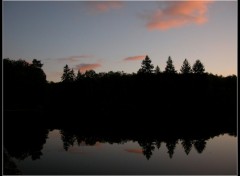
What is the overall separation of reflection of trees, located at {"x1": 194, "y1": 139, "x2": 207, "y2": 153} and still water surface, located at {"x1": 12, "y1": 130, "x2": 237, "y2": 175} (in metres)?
0.15

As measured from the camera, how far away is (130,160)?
3139 centimetres

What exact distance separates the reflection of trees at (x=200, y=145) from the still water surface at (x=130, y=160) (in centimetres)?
15

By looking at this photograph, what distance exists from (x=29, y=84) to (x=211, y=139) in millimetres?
83683

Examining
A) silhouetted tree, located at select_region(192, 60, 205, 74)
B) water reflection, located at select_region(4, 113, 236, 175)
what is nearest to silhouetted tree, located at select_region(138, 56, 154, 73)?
silhouetted tree, located at select_region(192, 60, 205, 74)

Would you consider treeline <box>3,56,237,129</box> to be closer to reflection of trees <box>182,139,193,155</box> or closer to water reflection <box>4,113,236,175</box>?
water reflection <box>4,113,236,175</box>

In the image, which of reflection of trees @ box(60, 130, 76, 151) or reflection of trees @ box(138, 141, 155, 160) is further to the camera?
reflection of trees @ box(60, 130, 76, 151)

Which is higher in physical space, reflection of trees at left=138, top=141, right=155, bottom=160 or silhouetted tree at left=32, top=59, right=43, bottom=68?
silhouetted tree at left=32, top=59, right=43, bottom=68

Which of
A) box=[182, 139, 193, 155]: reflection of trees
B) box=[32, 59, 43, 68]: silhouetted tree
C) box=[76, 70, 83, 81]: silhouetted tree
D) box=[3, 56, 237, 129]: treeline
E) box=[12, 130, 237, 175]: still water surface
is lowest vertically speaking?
box=[12, 130, 237, 175]: still water surface

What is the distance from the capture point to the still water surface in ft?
91.0

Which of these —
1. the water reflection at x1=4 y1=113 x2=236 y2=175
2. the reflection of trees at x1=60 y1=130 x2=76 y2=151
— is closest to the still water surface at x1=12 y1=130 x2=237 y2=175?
the water reflection at x1=4 y1=113 x2=236 y2=175

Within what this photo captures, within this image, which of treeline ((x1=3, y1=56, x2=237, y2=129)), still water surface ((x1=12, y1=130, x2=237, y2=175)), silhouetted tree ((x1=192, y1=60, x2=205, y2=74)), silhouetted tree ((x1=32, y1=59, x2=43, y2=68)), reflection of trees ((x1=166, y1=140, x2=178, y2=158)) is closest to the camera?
still water surface ((x1=12, y1=130, x2=237, y2=175))

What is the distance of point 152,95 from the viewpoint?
352ft

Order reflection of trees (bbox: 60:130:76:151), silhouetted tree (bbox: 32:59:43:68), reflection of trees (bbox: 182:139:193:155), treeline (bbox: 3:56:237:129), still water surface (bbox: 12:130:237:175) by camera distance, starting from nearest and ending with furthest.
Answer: still water surface (bbox: 12:130:237:175), reflection of trees (bbox: 182:139:193:155), reflection of trees (bbox: 60:130:76:151), treeline (bbox: 3:56:237:129), silhouetted tree (bbox: 32:59:43:68)

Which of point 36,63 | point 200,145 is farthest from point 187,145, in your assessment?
point 36,63
